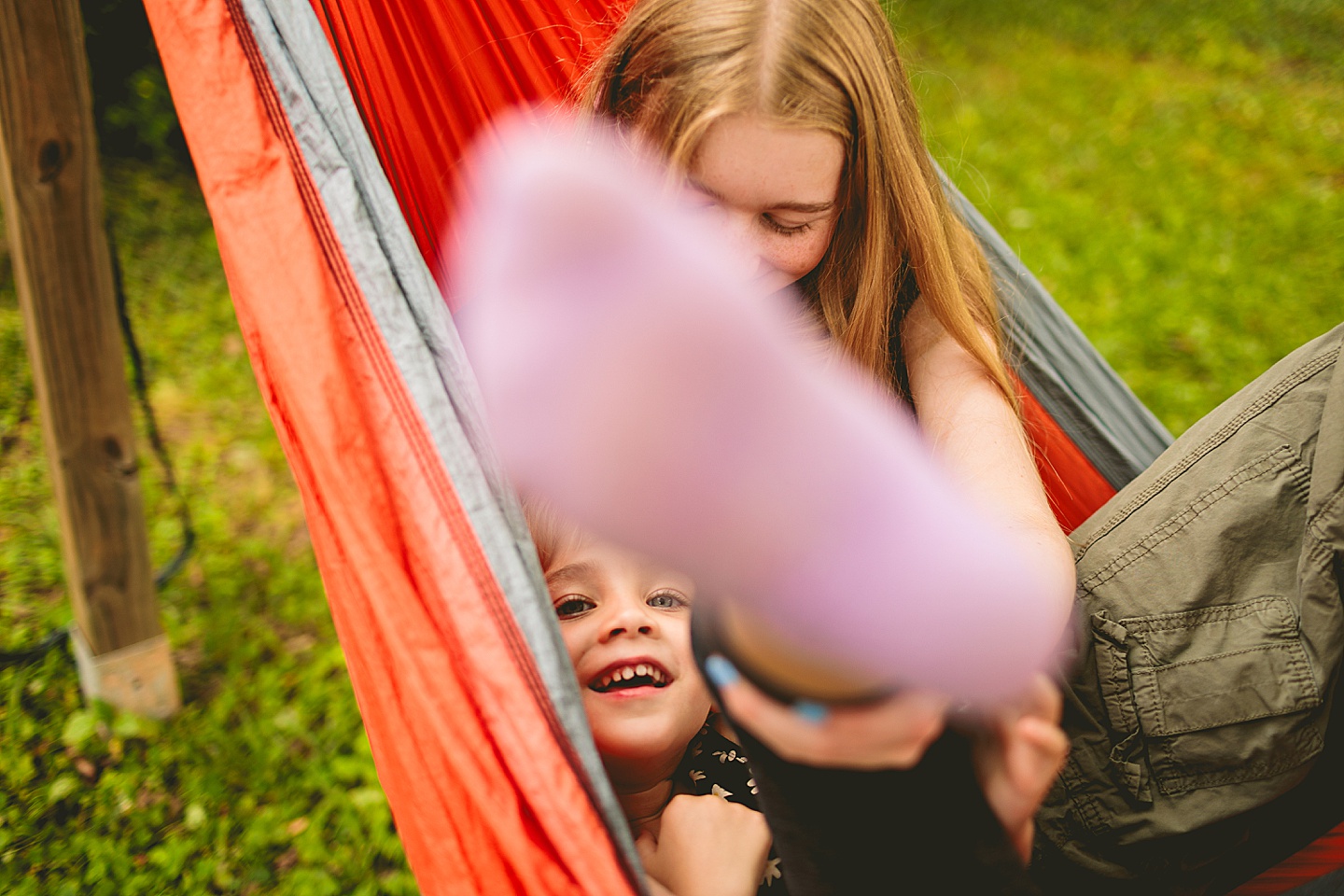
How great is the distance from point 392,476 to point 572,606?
26 cm

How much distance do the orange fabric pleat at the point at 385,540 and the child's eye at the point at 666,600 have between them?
0.80 feet

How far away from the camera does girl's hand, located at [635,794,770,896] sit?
2.57ft

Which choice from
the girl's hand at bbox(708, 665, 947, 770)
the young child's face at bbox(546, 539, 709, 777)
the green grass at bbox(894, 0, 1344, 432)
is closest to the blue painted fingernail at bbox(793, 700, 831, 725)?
the girl's hand at bbox(708, 665, 947, 770)

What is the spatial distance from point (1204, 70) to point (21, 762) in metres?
5.01

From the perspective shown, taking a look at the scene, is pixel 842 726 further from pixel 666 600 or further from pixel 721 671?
pixel 666 600

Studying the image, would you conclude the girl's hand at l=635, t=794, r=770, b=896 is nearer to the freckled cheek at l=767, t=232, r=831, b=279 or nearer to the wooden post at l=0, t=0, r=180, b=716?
the freckled cheek at l=767, t=232, r=831, b=279

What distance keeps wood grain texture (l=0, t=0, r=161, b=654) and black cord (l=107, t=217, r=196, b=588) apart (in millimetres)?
28

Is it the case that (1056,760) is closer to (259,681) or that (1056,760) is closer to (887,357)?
(887,357)

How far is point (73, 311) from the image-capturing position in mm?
1155

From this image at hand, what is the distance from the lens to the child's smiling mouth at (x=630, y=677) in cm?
88

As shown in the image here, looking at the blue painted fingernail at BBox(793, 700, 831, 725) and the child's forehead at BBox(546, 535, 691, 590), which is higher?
the child's forehead at BBox(546, 535, 691, 590)

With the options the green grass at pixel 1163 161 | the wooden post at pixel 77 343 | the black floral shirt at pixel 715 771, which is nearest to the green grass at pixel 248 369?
the green grass at pixel 1163 161

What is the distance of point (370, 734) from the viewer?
0.82m

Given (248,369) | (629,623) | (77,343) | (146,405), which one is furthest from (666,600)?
(248,369)
